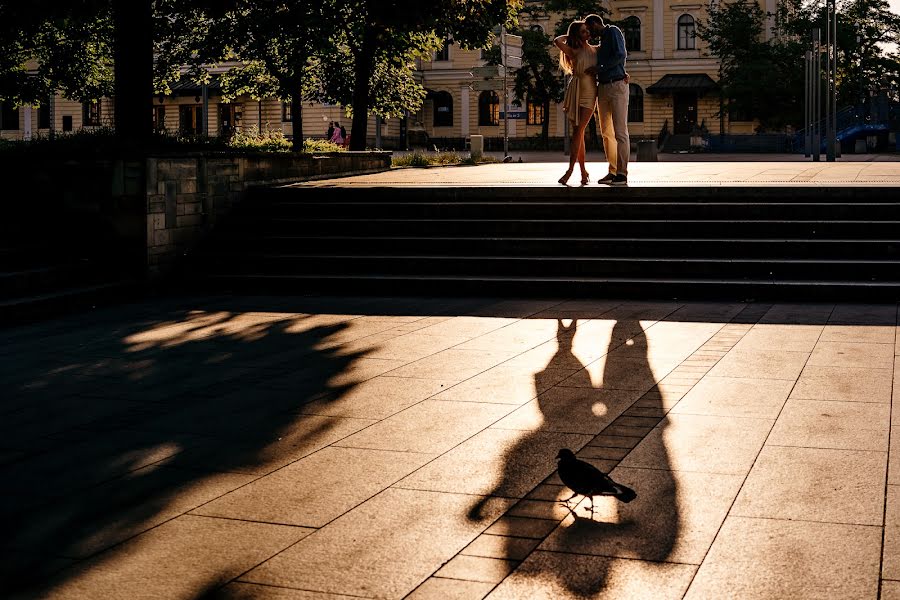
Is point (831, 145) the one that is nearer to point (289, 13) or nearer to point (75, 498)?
point (289, 13)

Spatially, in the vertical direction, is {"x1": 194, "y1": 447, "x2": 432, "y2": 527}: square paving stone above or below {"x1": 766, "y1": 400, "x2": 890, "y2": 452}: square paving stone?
below

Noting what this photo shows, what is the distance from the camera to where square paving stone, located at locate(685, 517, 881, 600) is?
3.70 metres

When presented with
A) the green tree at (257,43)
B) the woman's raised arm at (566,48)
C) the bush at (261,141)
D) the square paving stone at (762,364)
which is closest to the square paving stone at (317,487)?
the square paving stone at (762,364)

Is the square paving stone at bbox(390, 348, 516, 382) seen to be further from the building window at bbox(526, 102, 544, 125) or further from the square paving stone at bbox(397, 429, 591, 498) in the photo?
the building window at bbox(526, 102, 544, 125)

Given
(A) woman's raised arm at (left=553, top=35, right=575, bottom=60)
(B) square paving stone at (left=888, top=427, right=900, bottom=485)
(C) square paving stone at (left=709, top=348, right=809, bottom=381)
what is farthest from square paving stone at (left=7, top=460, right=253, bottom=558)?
(A) woman's raised arm at (left=553, top=35, right=575, bottom=60)

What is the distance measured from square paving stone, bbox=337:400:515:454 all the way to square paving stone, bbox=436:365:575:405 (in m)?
0.17

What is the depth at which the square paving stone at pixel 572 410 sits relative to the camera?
6.05m

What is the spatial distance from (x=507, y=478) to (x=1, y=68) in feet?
91.4

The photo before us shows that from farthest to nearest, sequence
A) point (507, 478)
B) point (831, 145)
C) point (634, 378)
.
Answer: point (831, 145) → point (634, 378) → point (507, 478)

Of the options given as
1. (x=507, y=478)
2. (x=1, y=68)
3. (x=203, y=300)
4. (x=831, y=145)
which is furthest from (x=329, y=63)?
(x=507, y=478)

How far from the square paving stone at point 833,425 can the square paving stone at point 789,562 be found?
131 centimetres

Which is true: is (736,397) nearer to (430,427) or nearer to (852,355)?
(852,355)

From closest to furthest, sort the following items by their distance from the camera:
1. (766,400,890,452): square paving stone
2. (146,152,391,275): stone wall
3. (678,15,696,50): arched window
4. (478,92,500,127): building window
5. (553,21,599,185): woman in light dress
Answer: (766,400,890,452): square paving stone → (146,152,391,275): stone wall → (553,21,599,185): woman in light dress → (678,15,696,50): arched window → (478,92,500,127): building window

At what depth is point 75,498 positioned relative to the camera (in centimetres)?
491
